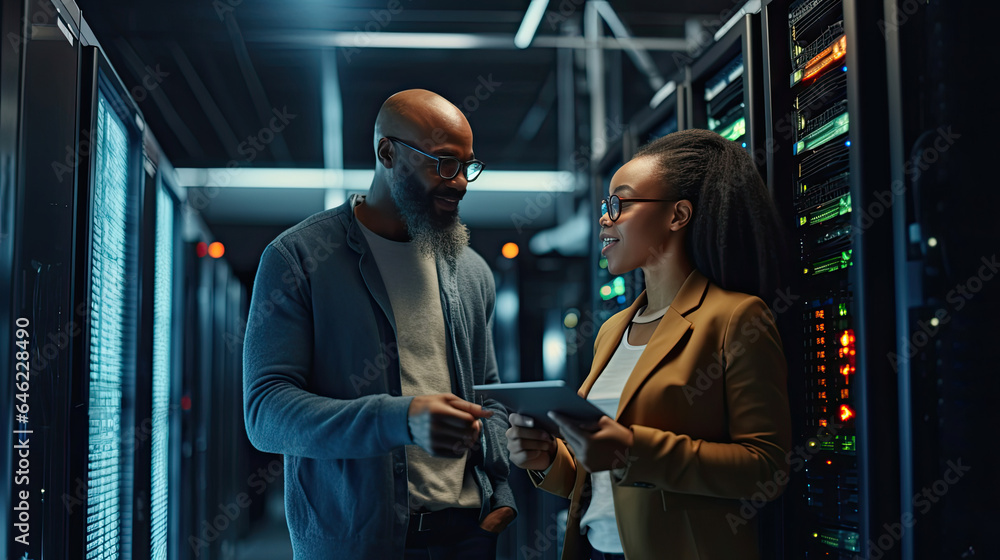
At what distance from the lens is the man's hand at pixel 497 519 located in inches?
69.9

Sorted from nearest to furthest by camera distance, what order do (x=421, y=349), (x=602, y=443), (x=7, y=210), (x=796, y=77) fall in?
(x=602, y=443), (x=7, y=210), (x=421, y=349), (x=796, y=77)

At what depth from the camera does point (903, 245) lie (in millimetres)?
1506

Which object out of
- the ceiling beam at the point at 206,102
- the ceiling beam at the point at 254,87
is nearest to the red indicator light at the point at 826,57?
the ceiling beam at the point at 254,87

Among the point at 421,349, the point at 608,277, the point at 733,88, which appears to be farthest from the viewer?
the point at 608,277

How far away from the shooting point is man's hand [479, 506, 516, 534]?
1775 mm

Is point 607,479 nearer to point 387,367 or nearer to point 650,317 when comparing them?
point 650,317

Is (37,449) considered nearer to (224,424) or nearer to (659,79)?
(224,424)

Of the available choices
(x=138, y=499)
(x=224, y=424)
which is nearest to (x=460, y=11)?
(x=224, y=424)

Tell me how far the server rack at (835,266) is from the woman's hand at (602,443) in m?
0.50

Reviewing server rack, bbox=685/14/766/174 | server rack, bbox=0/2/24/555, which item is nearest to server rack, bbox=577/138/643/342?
server rack, bbox=685/14/766/174

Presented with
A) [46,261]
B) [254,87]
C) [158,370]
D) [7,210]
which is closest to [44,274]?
[46,261]

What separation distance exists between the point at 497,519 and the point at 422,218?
71cm

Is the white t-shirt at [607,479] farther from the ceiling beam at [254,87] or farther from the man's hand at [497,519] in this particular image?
the ceiling beam at [254,87]

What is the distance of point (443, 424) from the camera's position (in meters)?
1.48
